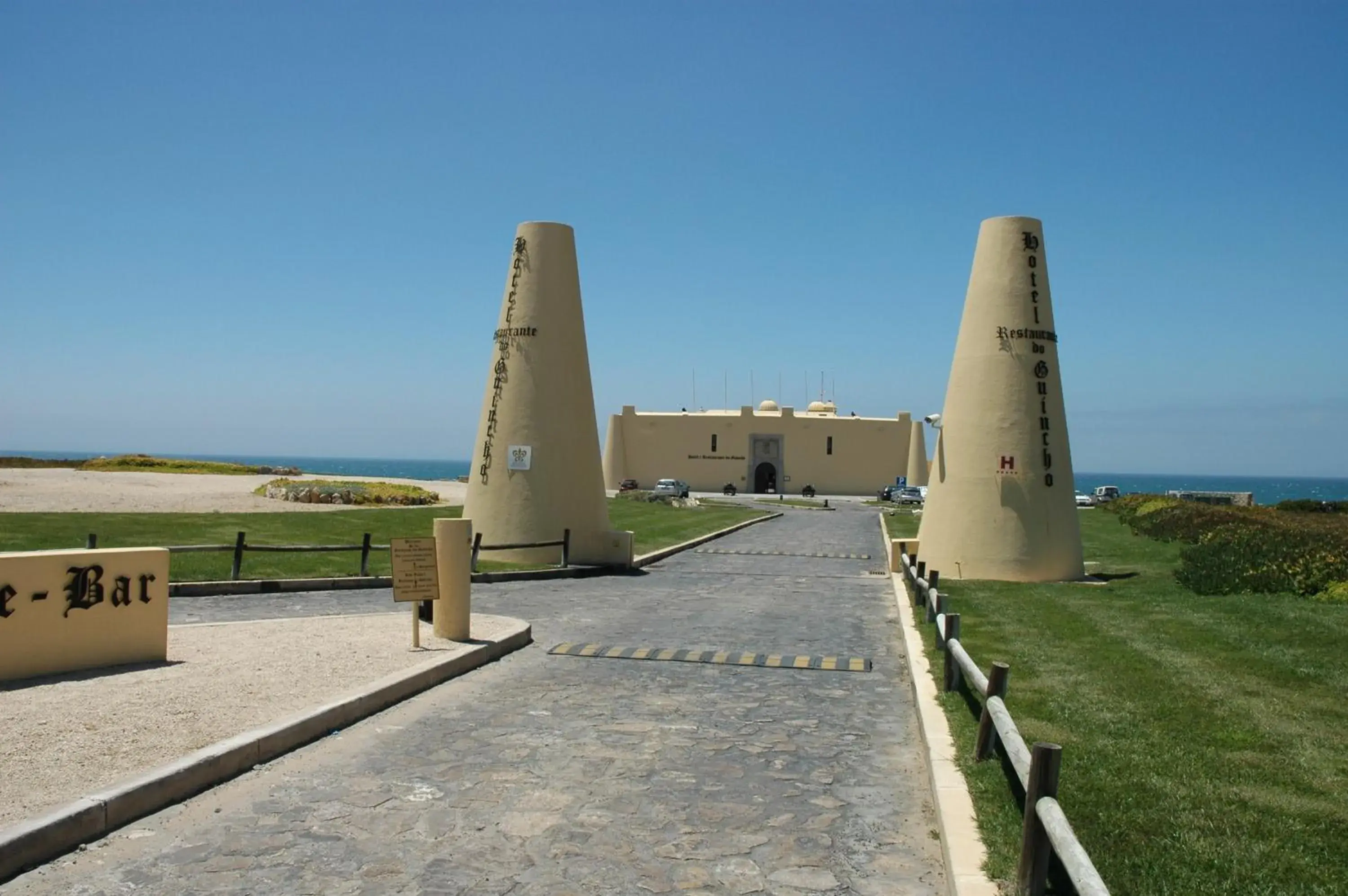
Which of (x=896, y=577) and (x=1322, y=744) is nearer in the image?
(x=1322, y=744)

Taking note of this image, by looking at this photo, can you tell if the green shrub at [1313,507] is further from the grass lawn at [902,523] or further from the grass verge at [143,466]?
the grass verge at [143,466]

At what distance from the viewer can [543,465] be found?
886 inches

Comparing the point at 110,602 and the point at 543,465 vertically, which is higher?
the point at 543,465

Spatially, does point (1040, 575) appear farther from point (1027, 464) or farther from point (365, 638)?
point (365, 638)

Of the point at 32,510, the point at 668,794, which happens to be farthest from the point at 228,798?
the point at 32,510

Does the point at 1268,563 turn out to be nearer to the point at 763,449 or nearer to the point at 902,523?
the point at 902,523

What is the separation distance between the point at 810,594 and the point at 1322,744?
11928 millimetres

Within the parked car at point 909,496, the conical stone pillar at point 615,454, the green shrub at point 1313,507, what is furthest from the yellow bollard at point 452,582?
the conical stone pillar at point 615,454

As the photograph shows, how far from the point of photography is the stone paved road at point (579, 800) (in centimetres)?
575

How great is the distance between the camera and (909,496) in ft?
214

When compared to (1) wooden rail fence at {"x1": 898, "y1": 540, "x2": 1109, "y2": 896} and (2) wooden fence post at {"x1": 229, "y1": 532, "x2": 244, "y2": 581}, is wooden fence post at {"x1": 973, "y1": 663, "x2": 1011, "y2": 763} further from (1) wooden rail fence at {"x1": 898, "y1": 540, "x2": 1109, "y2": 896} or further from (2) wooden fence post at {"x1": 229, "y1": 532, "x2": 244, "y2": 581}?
(2) wooden fence post at {"x1": 229, "y1": 532, "x2": 244, "y2": 581}

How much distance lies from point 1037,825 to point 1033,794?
0.15 m

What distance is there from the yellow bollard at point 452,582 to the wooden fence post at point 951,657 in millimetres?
5267

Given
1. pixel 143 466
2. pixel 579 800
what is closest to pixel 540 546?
pixel 579 800
